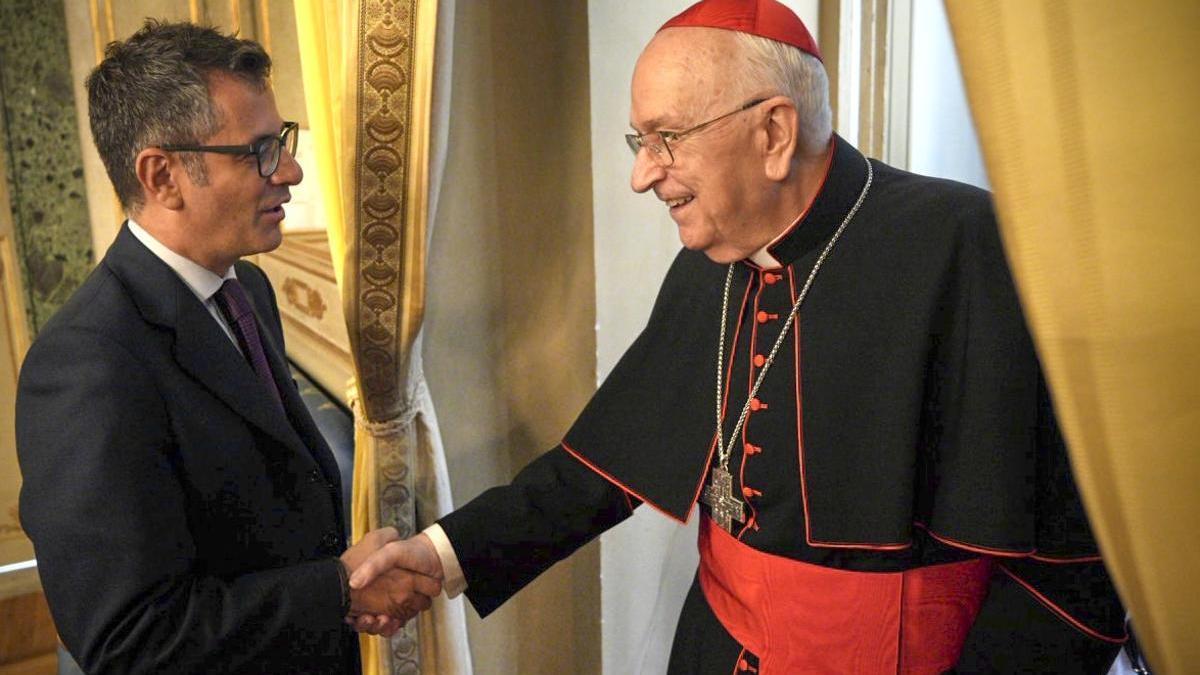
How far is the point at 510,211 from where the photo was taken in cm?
237

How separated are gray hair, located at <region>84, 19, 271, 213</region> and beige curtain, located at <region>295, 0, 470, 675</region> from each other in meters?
0.40

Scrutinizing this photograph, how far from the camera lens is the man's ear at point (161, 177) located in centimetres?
152

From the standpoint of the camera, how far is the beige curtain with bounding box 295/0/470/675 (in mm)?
1923

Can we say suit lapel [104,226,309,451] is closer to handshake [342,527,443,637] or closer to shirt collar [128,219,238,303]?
shirt collar [128,219,238,303]

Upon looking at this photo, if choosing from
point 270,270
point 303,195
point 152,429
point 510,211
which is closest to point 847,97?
point 510,211

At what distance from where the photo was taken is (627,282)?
2338 mm

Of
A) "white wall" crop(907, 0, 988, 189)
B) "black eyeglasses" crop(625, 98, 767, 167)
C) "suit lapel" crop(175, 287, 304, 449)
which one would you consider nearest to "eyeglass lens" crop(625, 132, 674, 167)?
"black eyeglasses" crop(625, 98, 767, 167)

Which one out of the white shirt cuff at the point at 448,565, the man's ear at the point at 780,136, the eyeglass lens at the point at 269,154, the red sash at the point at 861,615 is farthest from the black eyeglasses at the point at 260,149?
the red sash at the point at 861,615

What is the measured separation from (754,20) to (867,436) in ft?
2.19

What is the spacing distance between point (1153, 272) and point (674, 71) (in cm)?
95

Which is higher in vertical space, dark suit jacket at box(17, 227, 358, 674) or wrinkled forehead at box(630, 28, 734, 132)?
wrinkled forehead at box(630, 28, 734, 132)

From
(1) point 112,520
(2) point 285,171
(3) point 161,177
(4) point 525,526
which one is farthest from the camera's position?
(4) point 525,526

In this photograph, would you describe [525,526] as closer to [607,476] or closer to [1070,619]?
[607,476]

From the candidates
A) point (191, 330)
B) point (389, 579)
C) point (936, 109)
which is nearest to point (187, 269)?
point (191, 330)
